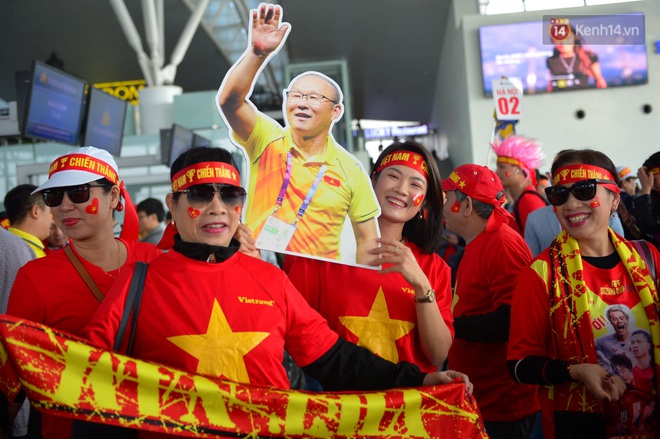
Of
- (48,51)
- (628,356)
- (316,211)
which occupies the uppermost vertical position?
(48,51)

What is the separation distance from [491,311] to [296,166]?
4.27ft

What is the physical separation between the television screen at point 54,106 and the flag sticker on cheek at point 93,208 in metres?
5.55

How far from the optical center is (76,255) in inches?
105

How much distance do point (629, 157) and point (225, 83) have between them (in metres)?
15.7

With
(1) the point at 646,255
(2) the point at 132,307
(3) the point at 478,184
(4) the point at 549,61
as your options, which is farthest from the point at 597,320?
(4) the point at 549,61

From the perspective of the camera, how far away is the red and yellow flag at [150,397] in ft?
6.55

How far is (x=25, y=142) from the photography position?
41.6 ft

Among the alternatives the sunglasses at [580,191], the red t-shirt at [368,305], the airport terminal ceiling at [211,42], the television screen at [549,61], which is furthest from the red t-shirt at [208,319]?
the airport terminal ceiling at [211,42]

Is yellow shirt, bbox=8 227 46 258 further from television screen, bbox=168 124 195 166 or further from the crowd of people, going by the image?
television screen, bbox=168 124 195 166

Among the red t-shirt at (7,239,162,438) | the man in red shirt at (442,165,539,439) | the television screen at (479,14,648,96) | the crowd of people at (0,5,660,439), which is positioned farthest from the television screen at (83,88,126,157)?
the television screen at (479,14,648,96)

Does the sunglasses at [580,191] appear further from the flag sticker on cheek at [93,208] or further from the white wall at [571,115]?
the white wall at [571,115]

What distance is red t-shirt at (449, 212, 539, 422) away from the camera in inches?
131

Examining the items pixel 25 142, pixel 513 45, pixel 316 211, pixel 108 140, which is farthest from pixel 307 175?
pixel 513 45

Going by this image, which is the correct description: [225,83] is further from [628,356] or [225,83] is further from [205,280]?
[628,356]
